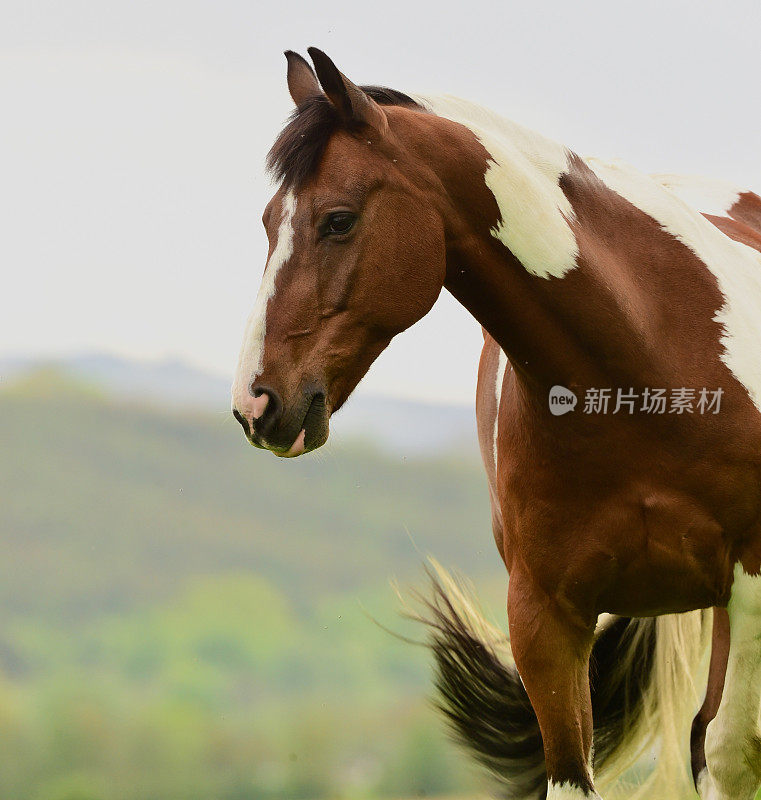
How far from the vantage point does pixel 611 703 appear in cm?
350

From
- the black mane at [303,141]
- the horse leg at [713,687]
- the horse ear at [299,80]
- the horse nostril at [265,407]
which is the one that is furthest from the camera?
the horse leg at [713,687]

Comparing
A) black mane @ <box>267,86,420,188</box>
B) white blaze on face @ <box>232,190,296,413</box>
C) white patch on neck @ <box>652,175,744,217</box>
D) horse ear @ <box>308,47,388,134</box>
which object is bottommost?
white blaze on face @ <box>232,190,296,413</box>

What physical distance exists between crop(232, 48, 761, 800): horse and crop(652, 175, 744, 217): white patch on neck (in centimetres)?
64

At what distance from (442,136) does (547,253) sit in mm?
290

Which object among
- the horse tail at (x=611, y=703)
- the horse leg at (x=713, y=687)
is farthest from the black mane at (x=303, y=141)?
the horse tail at (x=611, y=703)

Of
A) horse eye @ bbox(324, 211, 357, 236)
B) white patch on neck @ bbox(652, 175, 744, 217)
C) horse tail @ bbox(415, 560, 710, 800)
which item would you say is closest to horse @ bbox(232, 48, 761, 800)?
horse eye @ bbox(324, 211, 357, 236)

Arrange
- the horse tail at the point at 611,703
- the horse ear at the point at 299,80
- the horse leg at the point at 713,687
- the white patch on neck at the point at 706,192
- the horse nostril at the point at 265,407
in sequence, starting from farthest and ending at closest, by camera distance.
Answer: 1. the horse tail at the point at 611,703
2. the white patch on neck at the point at 706,192
3. the horse leg at the point at 713,687
4. the horse ear at the point at 299,80
5. the horse nostril at the point at 265,407

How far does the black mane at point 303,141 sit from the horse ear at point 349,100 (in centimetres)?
2

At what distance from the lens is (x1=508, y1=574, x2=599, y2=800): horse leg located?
2477 millimetres

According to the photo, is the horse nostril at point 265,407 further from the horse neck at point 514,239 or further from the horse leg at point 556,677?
the horse leg at point 556,677

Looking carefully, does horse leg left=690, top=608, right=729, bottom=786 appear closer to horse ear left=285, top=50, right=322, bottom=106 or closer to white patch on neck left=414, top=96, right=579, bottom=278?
white patch on neck left=414, top=96, right=579, bottom=278

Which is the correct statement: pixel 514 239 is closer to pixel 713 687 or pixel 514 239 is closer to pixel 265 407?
pixel 265 407

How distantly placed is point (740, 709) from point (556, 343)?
859 mm

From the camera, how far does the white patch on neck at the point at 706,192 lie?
3.22 metres
